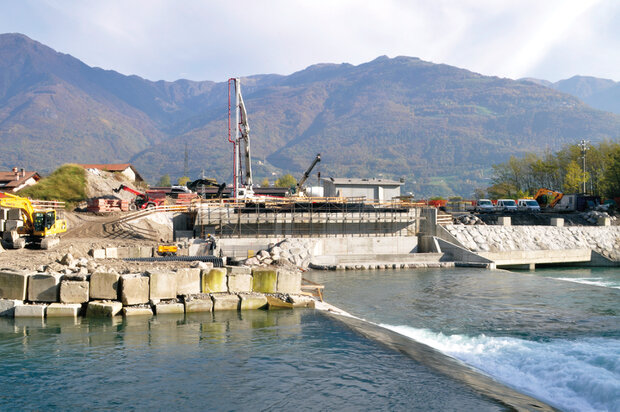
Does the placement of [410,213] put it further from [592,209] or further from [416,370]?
[416,370]

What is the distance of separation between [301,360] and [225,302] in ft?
22.1

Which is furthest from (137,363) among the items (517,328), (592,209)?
(592,209)

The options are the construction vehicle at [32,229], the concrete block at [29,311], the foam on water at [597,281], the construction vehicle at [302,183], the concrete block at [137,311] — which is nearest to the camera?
the concrete block at [29,311]

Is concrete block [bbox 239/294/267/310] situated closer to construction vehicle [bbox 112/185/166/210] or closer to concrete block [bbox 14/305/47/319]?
concrete block [bbox 14/305/47/319]

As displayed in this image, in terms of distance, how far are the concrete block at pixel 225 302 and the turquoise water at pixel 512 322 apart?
19.4 feet

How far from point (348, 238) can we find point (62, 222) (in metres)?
22.6

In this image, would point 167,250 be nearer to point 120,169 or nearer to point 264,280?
point 264,280

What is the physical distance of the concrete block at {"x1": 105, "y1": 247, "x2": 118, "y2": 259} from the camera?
2933 cm

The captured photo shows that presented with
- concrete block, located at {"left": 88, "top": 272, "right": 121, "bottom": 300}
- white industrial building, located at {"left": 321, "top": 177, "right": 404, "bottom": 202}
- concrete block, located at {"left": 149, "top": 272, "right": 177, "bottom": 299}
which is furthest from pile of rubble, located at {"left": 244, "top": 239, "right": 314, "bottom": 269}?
white industrial building, located at {"left": 321, "top": 177, "right": 404, "bottom": 202}

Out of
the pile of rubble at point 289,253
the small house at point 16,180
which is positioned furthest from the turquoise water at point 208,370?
the small house at point 16,180

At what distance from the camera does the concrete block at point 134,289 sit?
18484 mm

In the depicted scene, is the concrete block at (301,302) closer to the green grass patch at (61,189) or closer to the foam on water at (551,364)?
the foam on water at (551,364)

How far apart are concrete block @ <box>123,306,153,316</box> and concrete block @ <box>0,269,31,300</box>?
394 centimetres

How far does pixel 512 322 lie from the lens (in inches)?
791
